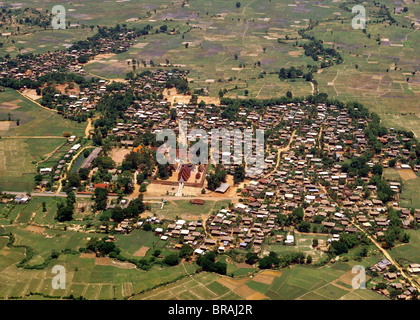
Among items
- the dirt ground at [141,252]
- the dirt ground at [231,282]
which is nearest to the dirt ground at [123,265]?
the dirt ground at [141,252]

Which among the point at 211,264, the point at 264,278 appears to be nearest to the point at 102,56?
the point at 211,264

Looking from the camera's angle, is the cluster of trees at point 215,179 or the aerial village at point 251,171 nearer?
the aerial village at point 251,171

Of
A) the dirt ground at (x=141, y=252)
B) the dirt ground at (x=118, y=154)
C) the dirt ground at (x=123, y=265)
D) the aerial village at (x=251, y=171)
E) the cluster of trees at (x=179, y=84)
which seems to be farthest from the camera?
the cluster of trees at (x=179, y=84)

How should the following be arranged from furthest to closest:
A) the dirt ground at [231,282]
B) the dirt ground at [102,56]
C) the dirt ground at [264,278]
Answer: the dirt ground at [102,56] → the dirt ground at [264,278] → the dirt ground at [231,282]

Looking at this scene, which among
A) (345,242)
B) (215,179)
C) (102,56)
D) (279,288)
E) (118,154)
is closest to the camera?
(279,288)

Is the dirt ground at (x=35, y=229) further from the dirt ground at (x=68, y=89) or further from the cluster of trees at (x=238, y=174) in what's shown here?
the dirt ground at (x=68, y=89)

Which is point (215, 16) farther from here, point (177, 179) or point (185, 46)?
point (177, 179)

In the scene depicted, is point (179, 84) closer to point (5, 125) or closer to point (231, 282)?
point (5, 125)

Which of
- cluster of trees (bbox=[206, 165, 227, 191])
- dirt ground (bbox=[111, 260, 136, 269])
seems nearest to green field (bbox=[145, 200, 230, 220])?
cluster of trees (bbox=[206, 165, 227, 191])

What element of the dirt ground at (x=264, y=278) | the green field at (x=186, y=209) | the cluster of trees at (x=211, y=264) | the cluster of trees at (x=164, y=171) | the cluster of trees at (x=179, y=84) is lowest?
the dirt ground at (x=264, y=278)

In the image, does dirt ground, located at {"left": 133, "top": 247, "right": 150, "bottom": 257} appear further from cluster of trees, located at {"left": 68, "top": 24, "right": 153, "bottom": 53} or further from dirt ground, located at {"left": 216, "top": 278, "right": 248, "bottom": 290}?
cluster of trees, located at {"left": 68, "top": 24, "right": 153, "bottom": 53}
